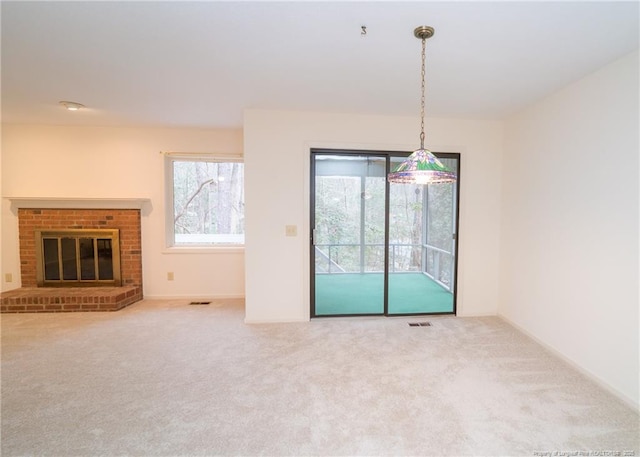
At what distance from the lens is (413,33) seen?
1.81m

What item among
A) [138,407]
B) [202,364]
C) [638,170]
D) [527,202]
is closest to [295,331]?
[202,364]

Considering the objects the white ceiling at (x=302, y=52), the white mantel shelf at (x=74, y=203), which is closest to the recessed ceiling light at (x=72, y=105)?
the white ceiling at (x=302, y=52)

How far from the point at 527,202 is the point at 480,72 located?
1.55 meters

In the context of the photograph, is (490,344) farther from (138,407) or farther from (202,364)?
(138,407)

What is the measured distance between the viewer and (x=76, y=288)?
4.05m

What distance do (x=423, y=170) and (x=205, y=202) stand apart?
357cm

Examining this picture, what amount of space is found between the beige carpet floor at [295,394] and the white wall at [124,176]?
3.76 ft

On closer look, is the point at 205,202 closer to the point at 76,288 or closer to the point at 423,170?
the point at 76,288

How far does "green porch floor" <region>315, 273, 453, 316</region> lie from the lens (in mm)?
3706

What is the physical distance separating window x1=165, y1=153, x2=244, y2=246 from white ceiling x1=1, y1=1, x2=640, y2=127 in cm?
128

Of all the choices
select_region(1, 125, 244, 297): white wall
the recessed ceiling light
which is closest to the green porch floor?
select_region(1, 125, 244, 297): white wall

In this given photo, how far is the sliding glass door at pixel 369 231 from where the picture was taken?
11.6 feet

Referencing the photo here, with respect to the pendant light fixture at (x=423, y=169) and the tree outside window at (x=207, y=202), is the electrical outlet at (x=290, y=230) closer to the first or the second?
the tree outside window at (x=207, y=202)

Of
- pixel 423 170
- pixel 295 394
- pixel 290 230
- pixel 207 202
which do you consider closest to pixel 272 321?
pixel 290 230
